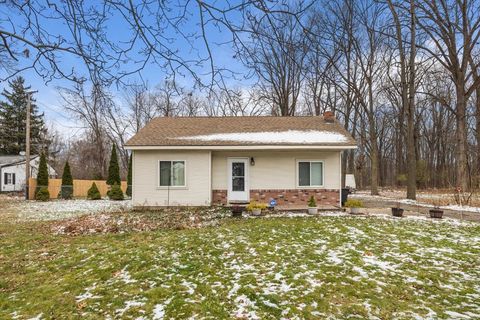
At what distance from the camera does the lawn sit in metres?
3.77

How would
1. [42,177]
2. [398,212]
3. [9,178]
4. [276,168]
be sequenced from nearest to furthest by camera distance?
[398,212], [276,168], [42,177], [9,178]

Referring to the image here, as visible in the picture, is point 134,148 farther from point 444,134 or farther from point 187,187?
point 444,134

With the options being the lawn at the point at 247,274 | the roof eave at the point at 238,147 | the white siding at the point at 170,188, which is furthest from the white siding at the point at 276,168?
the lawn at the point at 247,274

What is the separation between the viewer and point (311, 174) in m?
13.3

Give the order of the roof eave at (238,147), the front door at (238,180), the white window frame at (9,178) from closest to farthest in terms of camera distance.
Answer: the roof eave at (238,147) < the front door at (238,180) < the white window frame at (9,178)

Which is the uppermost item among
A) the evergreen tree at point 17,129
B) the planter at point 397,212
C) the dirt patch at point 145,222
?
the evergreen tree at point 17,129

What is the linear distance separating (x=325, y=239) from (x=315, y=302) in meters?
3.44

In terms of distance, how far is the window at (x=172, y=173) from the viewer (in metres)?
13.1

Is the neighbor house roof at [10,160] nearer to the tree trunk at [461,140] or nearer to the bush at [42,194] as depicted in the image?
the bush at [42,194]

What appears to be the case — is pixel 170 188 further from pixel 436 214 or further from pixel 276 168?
pixel 436 214

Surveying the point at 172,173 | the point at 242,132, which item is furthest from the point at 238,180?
the point at 172,173

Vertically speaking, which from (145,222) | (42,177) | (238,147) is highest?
(238,147)

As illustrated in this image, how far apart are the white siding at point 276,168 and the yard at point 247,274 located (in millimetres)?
5035

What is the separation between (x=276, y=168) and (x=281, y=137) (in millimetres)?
1460
